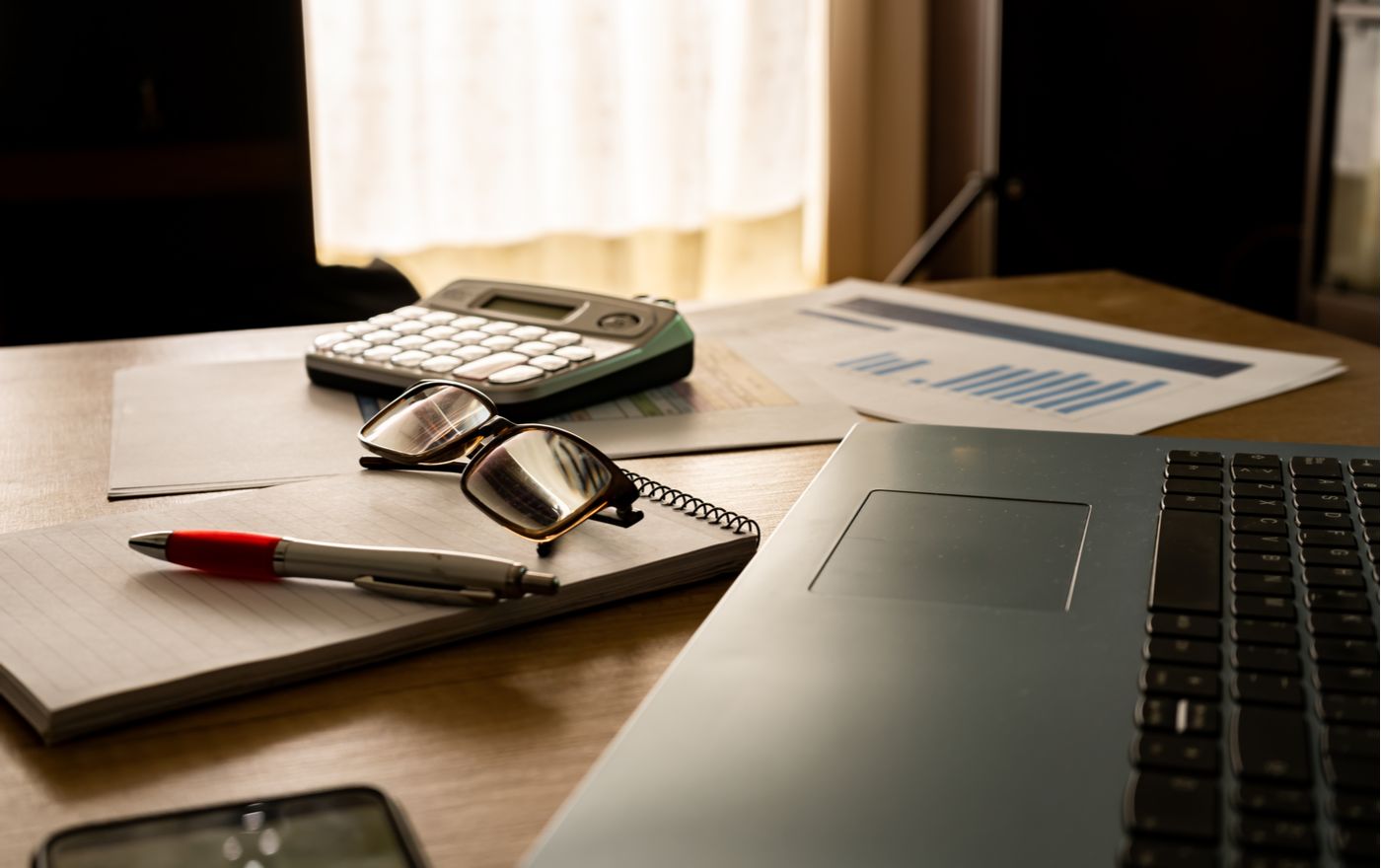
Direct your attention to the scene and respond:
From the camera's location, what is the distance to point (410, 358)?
0.83m

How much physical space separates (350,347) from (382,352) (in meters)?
0.03

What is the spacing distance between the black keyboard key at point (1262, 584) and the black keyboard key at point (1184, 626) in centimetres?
3

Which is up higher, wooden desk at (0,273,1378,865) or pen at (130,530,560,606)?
pen at (130,530,560,606)

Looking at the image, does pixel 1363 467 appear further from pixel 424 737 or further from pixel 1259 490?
pixel 424 737

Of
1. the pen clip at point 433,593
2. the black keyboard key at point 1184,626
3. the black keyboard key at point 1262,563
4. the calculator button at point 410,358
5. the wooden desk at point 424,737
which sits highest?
the calculator button at point 410,358

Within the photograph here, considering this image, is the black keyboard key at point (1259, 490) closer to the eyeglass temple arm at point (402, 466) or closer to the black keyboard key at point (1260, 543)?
the black keyboard key at point (1260, 543)

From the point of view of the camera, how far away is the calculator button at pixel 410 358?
0.82 m

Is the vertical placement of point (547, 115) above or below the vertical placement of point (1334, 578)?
above

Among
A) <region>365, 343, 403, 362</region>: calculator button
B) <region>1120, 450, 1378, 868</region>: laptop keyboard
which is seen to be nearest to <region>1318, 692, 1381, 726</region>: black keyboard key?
<region>1120, 450, 1378, 868</region>: laptop keyboard

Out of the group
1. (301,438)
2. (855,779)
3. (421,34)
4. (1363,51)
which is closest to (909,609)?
(855,779)

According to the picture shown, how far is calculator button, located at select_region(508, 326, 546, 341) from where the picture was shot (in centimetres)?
86

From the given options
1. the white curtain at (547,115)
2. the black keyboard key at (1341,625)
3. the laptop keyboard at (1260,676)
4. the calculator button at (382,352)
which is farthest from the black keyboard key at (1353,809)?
the white curtain at (547,115)

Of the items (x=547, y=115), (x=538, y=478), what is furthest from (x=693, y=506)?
(x=547, y=115)

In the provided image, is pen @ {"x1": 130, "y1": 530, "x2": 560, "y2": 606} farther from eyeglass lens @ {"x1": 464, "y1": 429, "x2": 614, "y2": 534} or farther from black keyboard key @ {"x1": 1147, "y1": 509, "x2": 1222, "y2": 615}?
black keyboard key @ {"x1": 1147, "y1": 509, "x2": 1222, "y2": 615}
